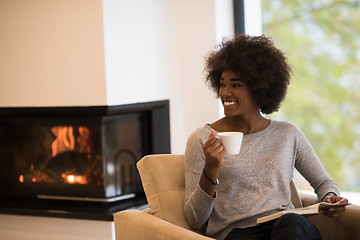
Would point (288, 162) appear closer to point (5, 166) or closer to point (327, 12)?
point (327, 12)

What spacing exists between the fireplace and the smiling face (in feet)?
3.83

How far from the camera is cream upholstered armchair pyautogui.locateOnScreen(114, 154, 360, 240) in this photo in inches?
75.2

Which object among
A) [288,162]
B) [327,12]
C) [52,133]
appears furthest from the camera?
[327,12]


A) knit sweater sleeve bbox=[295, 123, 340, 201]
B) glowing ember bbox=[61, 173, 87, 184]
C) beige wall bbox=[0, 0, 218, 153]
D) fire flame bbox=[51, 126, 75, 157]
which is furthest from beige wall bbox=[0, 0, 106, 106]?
knit sweater sleeve bbox=[295, 123, 340, 201]

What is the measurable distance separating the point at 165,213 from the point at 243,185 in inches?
12.7

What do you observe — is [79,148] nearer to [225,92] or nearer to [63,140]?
[63,140]

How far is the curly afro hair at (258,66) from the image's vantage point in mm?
2016

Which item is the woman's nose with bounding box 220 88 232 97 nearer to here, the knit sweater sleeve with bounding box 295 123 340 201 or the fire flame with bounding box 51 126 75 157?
the knit sweater sleeve with bounding box 295 123 340 201

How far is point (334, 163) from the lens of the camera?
3.68 meters

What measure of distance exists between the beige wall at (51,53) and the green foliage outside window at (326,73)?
4.62 ft

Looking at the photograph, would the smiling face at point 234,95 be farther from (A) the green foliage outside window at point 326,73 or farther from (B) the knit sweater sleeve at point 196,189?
(A) the green foliage outside window at point 326,73

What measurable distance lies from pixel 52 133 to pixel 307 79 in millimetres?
1825

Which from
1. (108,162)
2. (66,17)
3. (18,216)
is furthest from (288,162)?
(18,216)

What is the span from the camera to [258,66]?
2033 millimetres
